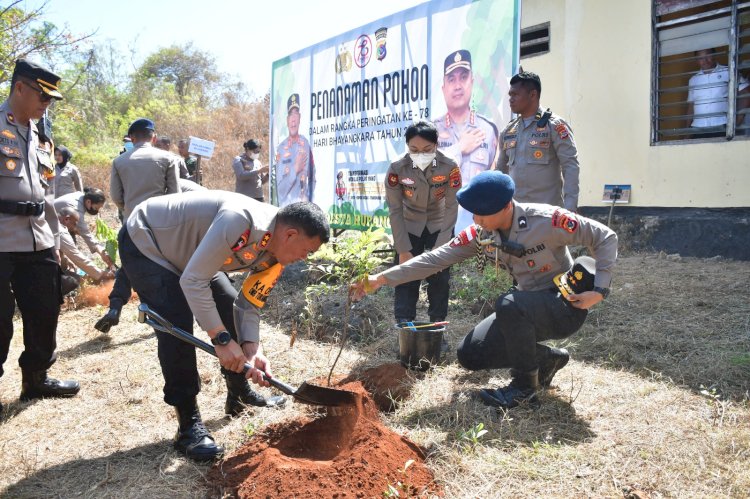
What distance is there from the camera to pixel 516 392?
3.37 metres

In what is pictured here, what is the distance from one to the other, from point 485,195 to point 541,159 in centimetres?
171

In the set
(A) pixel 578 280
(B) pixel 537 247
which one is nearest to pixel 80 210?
(B) pixel 537 247

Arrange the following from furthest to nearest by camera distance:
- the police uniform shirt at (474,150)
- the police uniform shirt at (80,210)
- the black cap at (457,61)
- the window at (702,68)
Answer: the window at (702,68), the police uniform shirt at (80,210), the black cap at (457,61), the police uniform shirt at (474,150)

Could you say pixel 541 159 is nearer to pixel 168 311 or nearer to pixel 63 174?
pixel 168 311

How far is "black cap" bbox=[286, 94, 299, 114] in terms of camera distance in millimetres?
8914

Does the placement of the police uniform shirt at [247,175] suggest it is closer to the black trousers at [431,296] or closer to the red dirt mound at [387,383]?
the black trousers at [431,296]

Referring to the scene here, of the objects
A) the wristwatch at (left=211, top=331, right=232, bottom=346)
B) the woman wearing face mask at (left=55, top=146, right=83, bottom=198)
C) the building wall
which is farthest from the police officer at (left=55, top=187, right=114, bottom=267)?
the building wall

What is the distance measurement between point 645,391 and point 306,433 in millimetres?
2039

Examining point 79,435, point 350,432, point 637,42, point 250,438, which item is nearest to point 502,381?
point 350,432

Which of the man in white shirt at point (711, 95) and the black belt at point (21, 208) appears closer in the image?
the black belt at point (21, 208)

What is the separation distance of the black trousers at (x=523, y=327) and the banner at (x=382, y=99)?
244 centimetres


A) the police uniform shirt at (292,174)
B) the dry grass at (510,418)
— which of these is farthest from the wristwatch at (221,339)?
the police uniform shirt at (292,174)

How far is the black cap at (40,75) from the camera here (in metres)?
3.52

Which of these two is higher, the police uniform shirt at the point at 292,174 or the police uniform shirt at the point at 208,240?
the police uniform shirt at the point at 292,174
